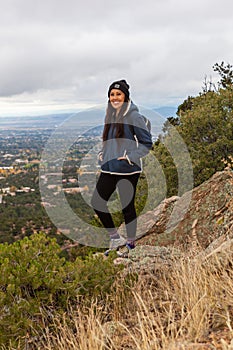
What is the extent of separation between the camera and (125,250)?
169 inches

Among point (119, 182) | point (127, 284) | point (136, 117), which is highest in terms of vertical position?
point (136, 117)

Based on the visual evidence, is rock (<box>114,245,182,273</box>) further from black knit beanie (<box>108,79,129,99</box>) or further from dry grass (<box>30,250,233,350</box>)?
black knit beanie (<box>108,79,129,99</box>)

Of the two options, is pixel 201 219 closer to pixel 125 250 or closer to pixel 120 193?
pixel 125 250

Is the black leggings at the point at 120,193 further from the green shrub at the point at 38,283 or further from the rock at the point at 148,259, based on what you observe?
the green shrub at the point at 38,283

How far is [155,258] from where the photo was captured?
3822 mm

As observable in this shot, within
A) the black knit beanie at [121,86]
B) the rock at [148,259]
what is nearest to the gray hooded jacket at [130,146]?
the black knit beanie at [121,86]

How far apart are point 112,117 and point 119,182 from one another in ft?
2.10

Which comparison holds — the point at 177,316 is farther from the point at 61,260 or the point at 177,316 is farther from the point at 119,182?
the point at 119,182

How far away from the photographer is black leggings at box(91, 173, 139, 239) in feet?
13.1

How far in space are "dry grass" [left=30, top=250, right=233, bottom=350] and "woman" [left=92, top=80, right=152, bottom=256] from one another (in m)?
1.02

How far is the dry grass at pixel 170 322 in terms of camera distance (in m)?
2.01

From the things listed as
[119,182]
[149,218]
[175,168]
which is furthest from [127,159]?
[175,168]

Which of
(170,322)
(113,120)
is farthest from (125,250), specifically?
(170,322)

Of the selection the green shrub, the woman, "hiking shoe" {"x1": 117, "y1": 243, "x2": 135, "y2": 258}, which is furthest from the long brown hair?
the green shrub
